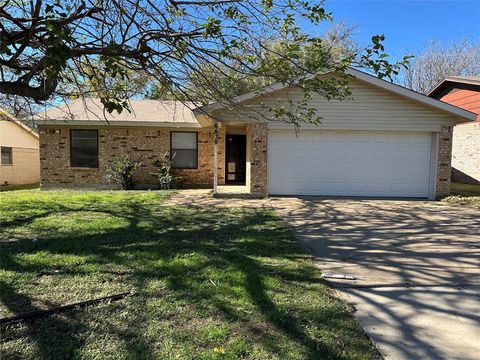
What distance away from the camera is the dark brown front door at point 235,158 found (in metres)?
16.8

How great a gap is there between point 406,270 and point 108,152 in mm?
12751

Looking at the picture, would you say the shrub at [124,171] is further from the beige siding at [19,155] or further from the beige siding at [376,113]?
the beige siding at [19,155]

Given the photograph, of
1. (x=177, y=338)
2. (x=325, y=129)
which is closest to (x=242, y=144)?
(x=325, y=129)

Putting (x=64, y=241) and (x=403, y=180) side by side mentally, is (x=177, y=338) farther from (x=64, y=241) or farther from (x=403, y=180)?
(x=403, y=180)

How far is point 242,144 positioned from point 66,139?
7069 millimetres

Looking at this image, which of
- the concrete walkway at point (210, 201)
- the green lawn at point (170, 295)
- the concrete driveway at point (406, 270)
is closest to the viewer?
the green lawn at point (170, 295)

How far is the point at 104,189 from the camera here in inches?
591

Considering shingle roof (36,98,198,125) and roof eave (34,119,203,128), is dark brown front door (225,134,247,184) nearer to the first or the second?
shingle roof (36,98,198,125)

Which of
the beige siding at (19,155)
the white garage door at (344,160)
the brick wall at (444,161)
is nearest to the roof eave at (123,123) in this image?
the white garage door at (344,160)

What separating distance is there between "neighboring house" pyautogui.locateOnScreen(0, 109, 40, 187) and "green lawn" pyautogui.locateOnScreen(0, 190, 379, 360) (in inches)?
649

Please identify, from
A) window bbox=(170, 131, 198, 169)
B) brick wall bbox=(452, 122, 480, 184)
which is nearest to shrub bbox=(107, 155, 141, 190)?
window bbox=(170, 131, 198, 169)

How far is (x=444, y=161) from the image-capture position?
1232 centimetres

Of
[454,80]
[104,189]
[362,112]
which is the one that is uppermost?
[454,80]

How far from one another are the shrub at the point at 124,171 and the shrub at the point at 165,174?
79 cm
